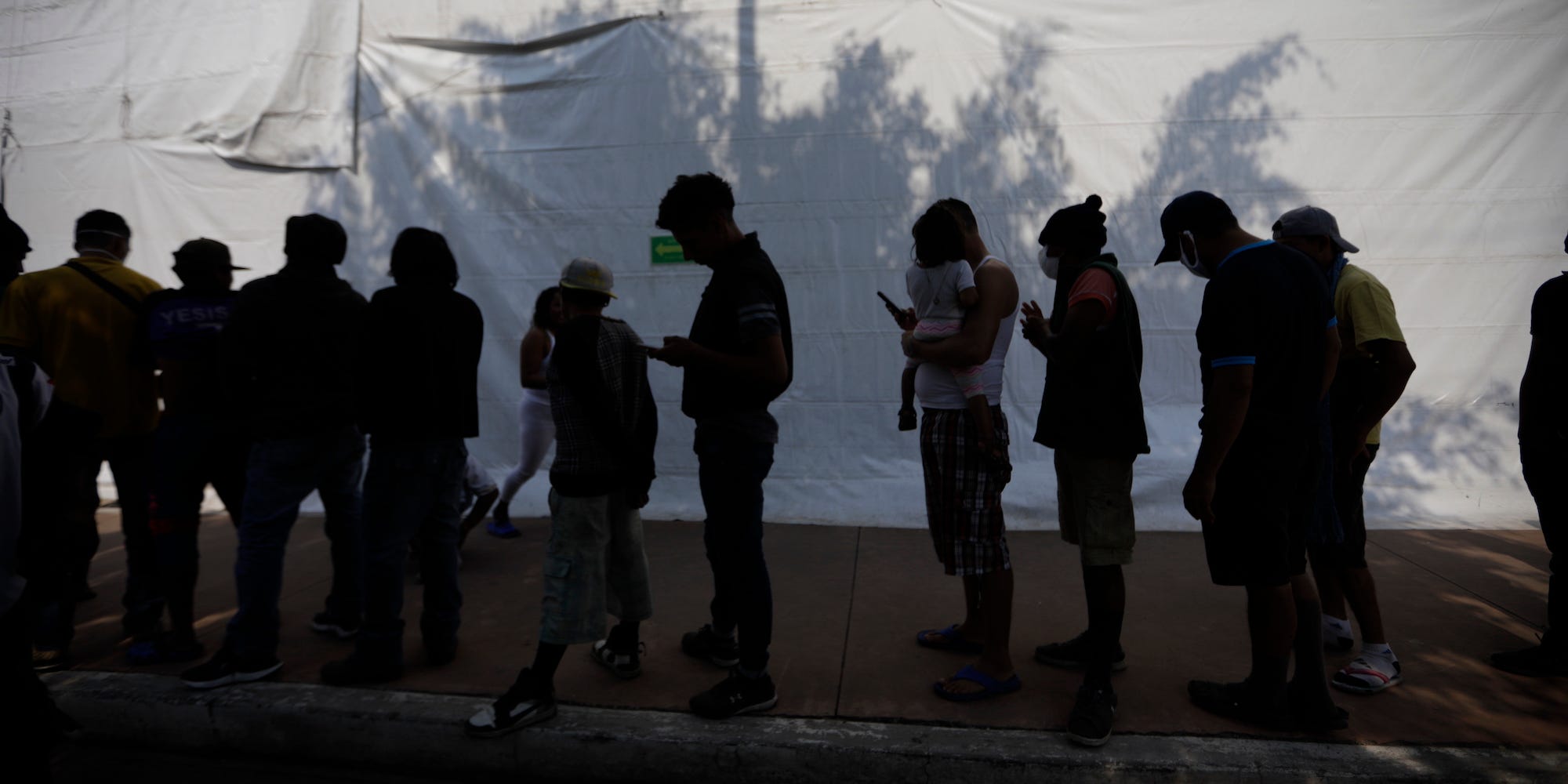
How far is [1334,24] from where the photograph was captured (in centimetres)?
589

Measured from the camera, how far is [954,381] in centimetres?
338

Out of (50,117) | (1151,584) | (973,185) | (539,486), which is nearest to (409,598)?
(539,486)

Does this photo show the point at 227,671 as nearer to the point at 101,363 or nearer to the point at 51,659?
the point at 51,659

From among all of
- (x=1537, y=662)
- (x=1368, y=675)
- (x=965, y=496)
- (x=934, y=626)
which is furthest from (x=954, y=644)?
(x=1537, y=662)

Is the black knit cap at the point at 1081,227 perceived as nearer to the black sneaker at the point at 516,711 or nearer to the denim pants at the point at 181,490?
the black sneaker at the point at 516,711

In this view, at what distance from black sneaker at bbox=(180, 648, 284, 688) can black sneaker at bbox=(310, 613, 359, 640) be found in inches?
18.5

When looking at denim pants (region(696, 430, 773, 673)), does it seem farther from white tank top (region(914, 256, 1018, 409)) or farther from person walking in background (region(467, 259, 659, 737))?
white tank top (region(914, 256, 1018, 409))

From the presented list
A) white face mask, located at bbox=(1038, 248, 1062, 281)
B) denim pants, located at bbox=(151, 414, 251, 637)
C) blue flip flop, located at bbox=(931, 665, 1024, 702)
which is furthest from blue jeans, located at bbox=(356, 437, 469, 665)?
white face mask, located at bbox=(1038, 248, 1062, 281)

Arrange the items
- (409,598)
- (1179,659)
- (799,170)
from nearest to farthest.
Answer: (1179,659)
(409,598)
(799,170)

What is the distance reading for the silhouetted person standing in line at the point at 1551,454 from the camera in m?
3.44

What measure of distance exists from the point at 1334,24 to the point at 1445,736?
15.9 ft

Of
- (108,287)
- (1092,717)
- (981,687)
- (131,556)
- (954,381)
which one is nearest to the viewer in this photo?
(1092,717)

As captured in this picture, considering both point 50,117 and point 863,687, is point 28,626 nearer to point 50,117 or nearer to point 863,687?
point 863,687

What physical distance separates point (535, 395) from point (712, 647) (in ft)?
8.24
